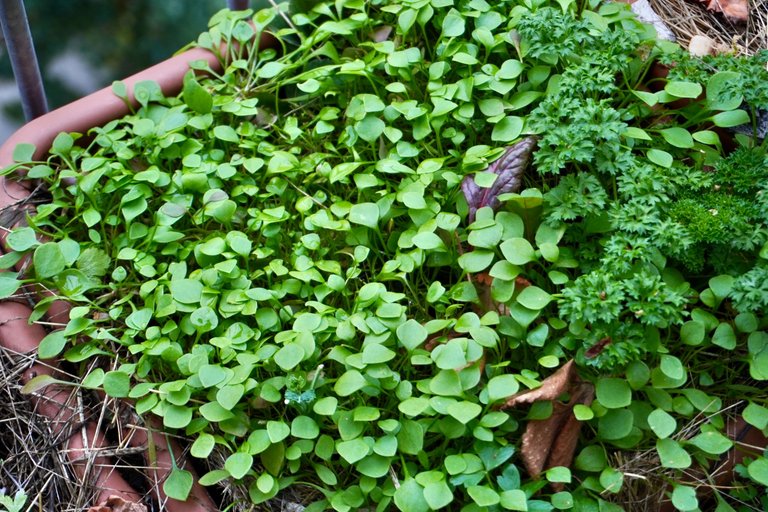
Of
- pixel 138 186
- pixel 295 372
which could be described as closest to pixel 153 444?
pixel 295 372

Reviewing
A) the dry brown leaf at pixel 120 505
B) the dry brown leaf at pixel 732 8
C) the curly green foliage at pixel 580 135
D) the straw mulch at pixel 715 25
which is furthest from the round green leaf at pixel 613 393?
the dry brown leaf at pixel 732 8

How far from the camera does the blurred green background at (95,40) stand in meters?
2.79

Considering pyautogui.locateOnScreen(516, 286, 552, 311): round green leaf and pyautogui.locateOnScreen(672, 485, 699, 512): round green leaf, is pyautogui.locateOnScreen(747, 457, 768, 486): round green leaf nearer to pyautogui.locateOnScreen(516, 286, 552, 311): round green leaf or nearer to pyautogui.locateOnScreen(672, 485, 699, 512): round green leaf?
pyautogui.locateOnScreen(672, 485, 699, 512): round green leaf

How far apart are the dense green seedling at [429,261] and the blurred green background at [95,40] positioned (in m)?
1.07

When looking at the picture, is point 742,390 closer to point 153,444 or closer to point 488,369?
point 488,369

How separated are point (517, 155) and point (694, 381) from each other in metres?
0.58

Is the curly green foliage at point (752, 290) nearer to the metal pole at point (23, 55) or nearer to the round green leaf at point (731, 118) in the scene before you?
the round green leaf at point (731, 118)

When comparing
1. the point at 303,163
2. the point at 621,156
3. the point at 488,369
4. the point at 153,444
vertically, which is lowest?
the point at 153,444

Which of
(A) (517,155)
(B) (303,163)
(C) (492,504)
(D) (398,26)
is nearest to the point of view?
(C) (492,504)

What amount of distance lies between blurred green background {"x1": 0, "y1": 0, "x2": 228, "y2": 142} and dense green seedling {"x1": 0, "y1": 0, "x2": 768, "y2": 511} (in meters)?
1.07

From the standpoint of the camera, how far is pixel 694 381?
1.52 meters

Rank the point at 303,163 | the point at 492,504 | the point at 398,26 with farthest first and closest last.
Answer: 1. the point at 398,26
2. the point at 303,163
3. the point at 492,504

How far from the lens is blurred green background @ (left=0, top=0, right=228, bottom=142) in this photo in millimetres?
2793

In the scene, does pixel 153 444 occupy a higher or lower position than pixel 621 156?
lower
